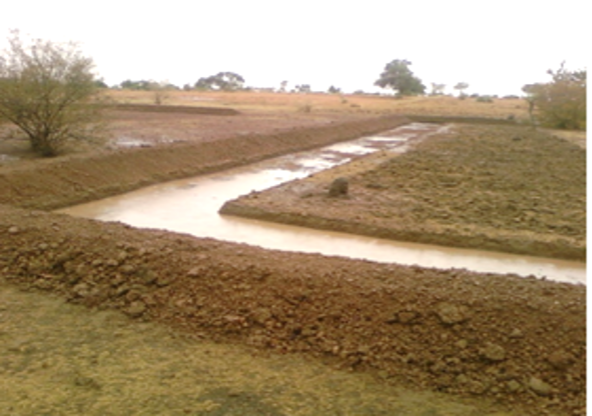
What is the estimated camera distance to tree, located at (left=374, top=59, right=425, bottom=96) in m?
92.9

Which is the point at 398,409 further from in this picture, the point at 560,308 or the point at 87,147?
the point at 87,147

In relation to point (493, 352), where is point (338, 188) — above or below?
above

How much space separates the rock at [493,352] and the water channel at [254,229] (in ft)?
13.1

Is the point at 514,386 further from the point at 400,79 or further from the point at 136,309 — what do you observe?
the point at 400,79

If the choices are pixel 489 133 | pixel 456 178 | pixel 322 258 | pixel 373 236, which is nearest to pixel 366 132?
pixel 489 133

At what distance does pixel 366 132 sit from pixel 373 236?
80.3 ft

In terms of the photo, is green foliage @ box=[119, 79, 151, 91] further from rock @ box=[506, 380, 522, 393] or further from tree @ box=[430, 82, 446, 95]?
rock @ box=[506, 380, 522, 393]

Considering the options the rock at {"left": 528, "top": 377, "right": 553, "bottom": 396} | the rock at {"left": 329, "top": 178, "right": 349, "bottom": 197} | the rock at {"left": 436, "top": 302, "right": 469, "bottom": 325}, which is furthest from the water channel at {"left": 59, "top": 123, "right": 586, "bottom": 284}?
the rock at {"left": 528, "top": 377, "right": 553, "bottom": 396}

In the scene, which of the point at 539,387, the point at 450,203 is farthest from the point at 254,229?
the point at 539,387

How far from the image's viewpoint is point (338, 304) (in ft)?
21.1

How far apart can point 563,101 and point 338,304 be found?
4128 centimetres

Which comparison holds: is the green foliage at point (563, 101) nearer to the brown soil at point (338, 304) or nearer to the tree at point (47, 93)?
the tree at point (47, 93)

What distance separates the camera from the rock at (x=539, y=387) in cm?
516

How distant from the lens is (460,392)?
525cm
